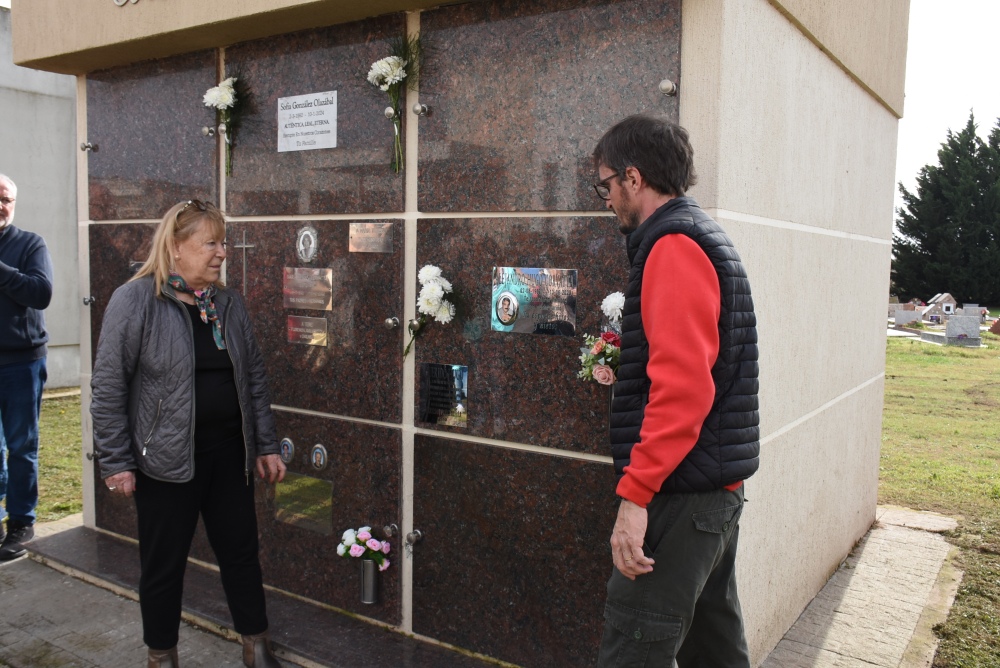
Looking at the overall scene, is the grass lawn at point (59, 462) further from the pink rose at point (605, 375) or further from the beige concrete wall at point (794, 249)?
the beige concrete wall at point (794, 249)

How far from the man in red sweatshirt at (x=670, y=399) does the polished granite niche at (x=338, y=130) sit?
1612mm

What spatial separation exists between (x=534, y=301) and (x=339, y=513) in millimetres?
1454

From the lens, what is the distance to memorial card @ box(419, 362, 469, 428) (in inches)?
143

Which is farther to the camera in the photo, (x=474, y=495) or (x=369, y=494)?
(x=369, y=494)

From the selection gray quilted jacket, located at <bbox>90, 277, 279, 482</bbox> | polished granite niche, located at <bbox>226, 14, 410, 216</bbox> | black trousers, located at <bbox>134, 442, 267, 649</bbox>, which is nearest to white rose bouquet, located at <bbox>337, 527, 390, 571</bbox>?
black trousers, located at <bbox>134, 442, 267, 649</bbox>

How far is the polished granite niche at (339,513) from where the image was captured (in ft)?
12.7

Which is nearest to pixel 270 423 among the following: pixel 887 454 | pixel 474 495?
pixel 474 495

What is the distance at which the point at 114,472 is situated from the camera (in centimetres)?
311

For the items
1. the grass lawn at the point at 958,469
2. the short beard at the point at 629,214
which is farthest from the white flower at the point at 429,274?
the grass lawn at the point at 958,469

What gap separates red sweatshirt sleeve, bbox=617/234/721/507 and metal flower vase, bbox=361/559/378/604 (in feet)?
6.22

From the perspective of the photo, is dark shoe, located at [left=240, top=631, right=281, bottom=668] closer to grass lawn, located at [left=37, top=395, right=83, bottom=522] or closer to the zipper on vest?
the zipper on vest

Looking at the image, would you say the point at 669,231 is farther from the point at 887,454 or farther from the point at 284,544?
the point at 887,454

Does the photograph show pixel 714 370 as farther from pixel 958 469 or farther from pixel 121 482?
pixel 958 469

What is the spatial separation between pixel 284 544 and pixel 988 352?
17384 millimetres
